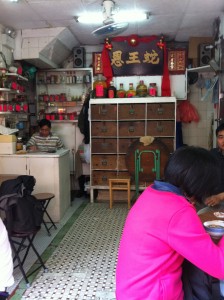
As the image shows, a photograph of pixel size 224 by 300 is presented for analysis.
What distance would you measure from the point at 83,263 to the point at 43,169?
5.41 feet

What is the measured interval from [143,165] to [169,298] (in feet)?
13.0

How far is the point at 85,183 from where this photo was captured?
5.77 metres

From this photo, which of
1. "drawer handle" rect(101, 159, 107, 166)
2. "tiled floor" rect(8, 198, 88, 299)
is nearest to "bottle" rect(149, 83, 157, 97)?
"drawer handle" rect(101, 159, 107, 166)

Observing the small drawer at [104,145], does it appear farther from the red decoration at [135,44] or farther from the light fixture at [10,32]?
the light fixture at [10,32]

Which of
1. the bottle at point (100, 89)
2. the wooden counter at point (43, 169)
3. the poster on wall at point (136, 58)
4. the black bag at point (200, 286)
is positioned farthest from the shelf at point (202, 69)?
the black bag at point (200, 286)

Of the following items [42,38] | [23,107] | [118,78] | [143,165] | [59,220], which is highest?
[42,38]

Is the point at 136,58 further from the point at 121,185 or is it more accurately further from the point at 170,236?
the point at 170,236

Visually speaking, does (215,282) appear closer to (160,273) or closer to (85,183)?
(160,273)

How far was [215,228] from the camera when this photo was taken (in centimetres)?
157

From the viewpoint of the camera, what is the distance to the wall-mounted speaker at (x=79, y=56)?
19.3 ft

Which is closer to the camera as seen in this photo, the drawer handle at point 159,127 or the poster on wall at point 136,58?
the drawer handle at point 159,127

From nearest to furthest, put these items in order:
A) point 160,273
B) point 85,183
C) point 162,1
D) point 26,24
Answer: point 160,273, point 162,1, point 26,24, point 85,183

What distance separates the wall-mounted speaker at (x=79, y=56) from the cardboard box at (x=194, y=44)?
204 centimetres

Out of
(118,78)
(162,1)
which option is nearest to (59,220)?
(118,78)
